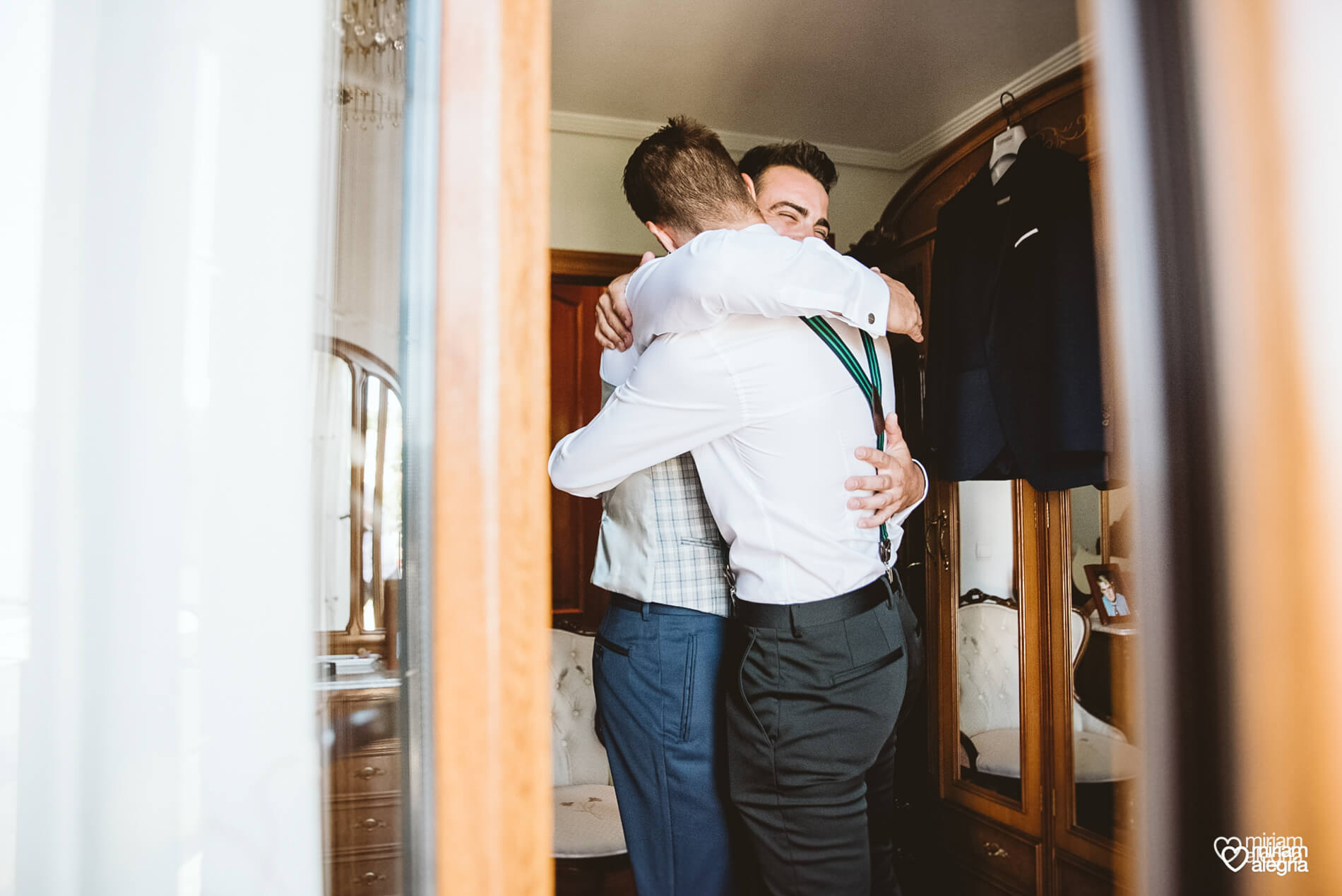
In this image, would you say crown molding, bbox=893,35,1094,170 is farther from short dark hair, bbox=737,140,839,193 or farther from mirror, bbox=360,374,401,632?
mirror, bbox=360,374,401,632

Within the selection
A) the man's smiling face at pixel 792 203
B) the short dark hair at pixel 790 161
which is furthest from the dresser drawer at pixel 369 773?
the short dark hair at pixel 790 161

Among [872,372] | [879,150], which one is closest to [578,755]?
[872,372]

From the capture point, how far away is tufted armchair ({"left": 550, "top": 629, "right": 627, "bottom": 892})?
201cm

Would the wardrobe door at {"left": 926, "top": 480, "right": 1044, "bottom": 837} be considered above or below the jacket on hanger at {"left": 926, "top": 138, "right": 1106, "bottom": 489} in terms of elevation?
below

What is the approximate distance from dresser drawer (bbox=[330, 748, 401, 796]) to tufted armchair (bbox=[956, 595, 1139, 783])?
1674mm

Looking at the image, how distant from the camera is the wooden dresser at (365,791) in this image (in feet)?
2.08

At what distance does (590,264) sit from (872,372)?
6.07 feet

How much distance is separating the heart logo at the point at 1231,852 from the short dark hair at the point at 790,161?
1.36 m

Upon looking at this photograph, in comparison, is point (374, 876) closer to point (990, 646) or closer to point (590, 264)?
point (990, 646)

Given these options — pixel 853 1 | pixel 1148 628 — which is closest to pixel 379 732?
pixel 1148 628

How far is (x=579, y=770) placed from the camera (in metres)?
2.48

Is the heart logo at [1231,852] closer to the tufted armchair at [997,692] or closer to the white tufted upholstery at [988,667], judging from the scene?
the tufted armchair at [997,692]

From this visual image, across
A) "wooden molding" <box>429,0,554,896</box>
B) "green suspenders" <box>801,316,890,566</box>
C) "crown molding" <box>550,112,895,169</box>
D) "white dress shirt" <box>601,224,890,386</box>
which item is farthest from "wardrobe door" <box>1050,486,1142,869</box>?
"crown molding" <box>550,112,895,169</box>

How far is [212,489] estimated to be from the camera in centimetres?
62
